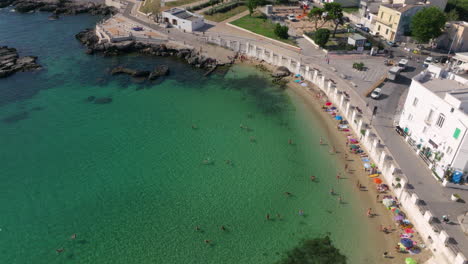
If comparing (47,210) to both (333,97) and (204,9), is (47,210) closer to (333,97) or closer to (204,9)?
(333,97)

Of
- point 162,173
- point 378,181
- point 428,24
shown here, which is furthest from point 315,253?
point 428,24

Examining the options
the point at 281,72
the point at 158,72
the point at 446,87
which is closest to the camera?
the point at 446,87

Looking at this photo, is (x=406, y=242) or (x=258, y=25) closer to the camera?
(x=406, y=242)

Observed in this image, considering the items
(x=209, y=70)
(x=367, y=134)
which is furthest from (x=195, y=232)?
(x=209, y=70)

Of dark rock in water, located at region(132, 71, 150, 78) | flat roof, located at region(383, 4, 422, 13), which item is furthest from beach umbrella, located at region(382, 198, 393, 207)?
flat roof, located at region(383, 4, 422, 13)

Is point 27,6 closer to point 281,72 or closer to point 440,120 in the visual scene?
point 281,72

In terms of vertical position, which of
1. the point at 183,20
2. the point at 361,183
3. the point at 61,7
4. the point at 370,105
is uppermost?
the point at 183,20

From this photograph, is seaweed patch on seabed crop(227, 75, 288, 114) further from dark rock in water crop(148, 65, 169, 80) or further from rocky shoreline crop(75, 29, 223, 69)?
rocky shoreline crop(75, 29, 223, 69)

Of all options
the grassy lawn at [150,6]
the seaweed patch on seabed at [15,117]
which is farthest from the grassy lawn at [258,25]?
the seaweed patch on seabed at [15,117]
